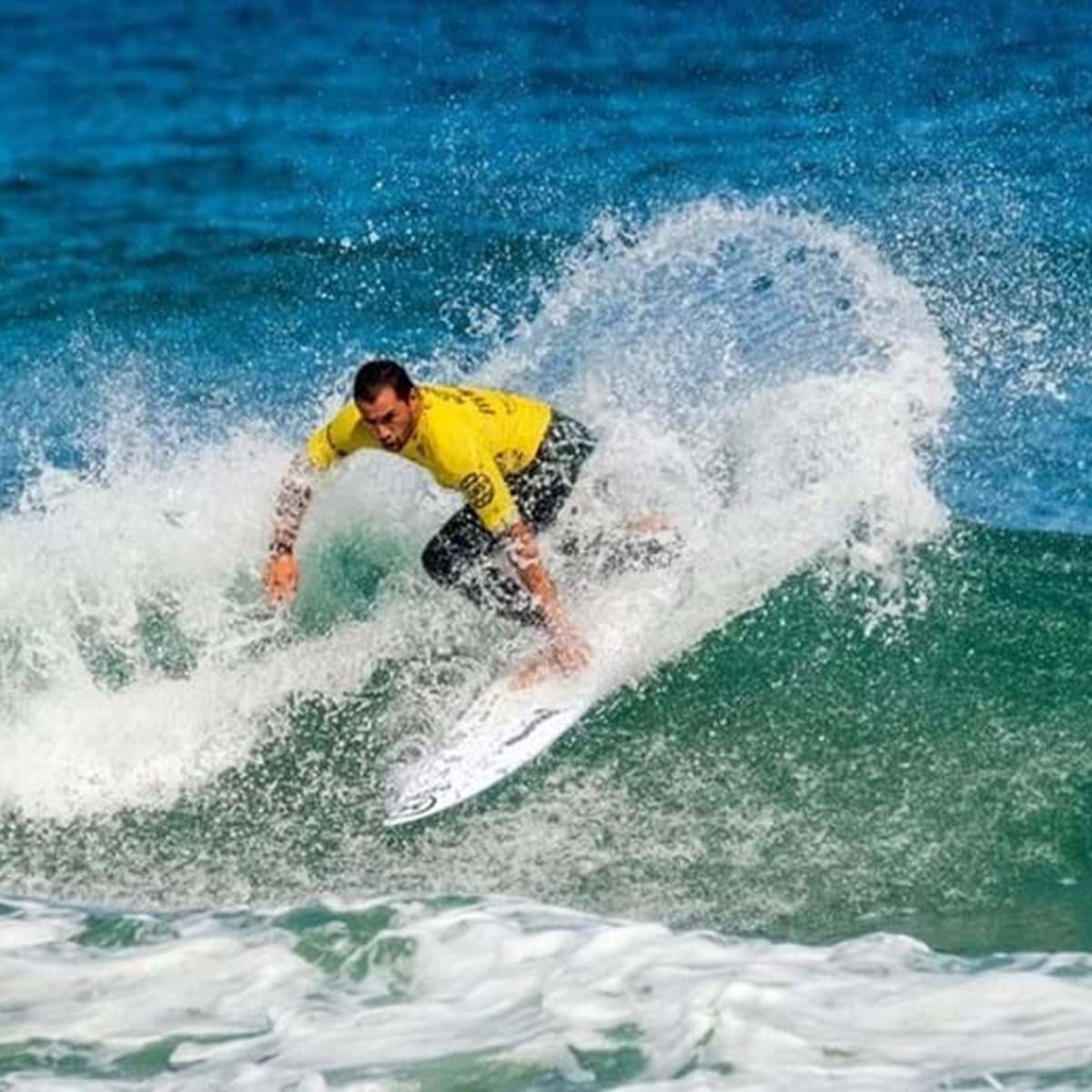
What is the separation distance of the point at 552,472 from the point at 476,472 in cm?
108

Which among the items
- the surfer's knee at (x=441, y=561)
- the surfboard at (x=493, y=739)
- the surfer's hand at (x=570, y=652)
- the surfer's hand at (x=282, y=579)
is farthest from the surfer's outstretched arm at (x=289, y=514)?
the surfer's hand at (x=570, y=652)

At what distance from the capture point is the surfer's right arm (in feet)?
35.8

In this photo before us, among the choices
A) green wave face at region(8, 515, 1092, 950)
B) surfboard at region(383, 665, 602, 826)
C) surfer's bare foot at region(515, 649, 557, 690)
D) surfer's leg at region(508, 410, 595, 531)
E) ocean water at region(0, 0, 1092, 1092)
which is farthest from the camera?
surfer's leg at region(508, 410, 595, 531)

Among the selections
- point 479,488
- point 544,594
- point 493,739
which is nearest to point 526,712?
point 493,739

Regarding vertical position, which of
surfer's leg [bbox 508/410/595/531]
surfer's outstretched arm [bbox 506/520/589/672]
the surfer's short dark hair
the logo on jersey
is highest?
the surfer's short dark hair

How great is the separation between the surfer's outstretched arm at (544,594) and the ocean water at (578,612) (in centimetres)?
49

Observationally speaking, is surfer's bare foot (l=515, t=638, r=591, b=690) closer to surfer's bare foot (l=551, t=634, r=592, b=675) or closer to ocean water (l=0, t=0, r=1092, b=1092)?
surfer's bare foot (l=551, t=634, r=592, b=675)

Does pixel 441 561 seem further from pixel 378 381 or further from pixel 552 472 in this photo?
pixel 378 381

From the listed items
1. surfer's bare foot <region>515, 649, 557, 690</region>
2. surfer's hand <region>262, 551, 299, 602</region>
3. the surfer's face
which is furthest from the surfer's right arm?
surfer's bare foot <region>515, 649, 557, 690</region>

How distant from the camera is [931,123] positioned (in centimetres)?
2505

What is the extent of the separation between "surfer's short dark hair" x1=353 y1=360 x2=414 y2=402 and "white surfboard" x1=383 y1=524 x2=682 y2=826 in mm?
1783

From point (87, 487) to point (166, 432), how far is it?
8.33ft

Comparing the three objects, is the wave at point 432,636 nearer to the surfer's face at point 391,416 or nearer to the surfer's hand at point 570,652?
the surfer's hand at point 570,652

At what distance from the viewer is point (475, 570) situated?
11281 millimetres
